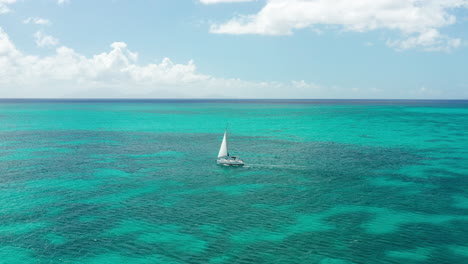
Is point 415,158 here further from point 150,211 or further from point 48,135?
point 48,135

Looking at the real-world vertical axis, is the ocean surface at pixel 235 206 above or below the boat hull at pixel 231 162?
below

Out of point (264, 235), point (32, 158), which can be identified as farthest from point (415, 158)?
point (32, 158)

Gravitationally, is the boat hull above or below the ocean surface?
above

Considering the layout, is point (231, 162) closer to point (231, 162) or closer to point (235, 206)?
point (231, 162)

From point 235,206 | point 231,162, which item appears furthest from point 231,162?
point 235,206

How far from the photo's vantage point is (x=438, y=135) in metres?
136

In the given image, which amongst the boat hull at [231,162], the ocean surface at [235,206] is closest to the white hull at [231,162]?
the boat hull at [231,162]

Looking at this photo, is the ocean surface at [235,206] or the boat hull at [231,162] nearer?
the ocean surface at [235,206]

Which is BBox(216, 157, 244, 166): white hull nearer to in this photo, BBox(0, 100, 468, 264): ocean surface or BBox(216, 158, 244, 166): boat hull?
BBox(216, 158, 244, 166): boat hull

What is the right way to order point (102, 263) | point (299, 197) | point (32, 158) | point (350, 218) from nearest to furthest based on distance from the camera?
point (102, 263)
point (350, 218)
point (299, 197)
point (32, 158)

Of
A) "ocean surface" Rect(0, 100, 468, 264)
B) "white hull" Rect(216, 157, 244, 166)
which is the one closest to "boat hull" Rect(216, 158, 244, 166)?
"white hull" Rect(216, 157, 244, 166)

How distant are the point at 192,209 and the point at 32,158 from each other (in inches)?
2316

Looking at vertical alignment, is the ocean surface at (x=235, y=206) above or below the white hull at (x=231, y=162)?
below

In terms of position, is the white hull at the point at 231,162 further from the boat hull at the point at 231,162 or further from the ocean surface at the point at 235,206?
the ocean surface at the point at 235,206
